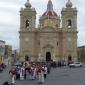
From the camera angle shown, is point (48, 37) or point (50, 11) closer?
point (48, 37)

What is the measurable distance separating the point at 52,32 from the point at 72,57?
9268 millimetres

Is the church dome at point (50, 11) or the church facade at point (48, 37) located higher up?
the church dome at point (50, 11)

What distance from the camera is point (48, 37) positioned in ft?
366

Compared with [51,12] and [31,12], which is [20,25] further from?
[51,12]

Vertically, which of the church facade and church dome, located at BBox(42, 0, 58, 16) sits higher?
church dome, located at BBox(42, 0, 58, 16)

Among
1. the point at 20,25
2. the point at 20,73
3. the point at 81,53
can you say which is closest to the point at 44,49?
the point at 20,25

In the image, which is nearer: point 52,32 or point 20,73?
point 20,73

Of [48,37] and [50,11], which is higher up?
[50,11]

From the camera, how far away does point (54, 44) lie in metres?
112

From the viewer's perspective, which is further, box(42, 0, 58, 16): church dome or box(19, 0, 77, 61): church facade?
box(42, 0, 58, 16): church dome

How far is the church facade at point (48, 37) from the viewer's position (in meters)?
110

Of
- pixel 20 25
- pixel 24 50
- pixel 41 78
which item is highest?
pixel 20 25

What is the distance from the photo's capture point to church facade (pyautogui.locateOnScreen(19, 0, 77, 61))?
110500 millimetres

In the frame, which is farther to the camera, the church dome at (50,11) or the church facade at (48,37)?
the church dome at (50,11)
